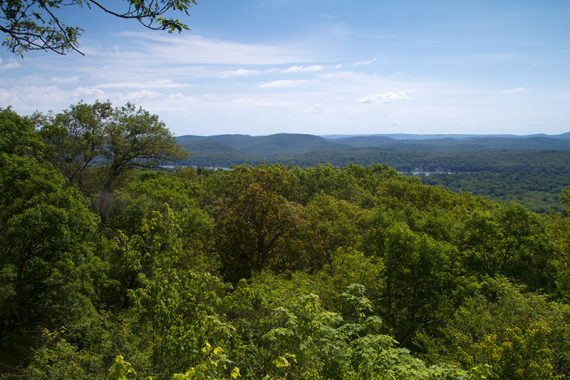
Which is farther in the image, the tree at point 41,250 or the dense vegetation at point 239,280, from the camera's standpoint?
the tree at point 41,250

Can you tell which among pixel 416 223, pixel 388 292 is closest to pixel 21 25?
pixel 388 292

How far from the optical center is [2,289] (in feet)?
49.9

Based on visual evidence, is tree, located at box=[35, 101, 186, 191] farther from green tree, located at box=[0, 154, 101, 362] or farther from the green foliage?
the green foliage

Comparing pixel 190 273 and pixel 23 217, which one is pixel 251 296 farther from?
pixel 23 217

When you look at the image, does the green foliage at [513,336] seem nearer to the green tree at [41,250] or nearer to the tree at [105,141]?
the green tree at [41,250]

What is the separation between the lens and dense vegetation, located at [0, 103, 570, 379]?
378 inches

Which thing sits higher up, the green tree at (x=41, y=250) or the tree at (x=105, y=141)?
the tree at (x=105, y=141)

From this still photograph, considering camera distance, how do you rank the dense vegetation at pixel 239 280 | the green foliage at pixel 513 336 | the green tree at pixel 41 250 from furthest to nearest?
the green tree at pixel 41 250
the green foliage at pixel 513 336
the dense vegetation at pixel 239 280

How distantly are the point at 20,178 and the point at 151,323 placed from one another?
10.8 m

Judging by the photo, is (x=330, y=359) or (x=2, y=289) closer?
(x=330, y=359)

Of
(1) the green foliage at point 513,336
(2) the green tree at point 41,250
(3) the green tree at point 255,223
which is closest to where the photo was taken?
(1) the green foliage at point 513,336

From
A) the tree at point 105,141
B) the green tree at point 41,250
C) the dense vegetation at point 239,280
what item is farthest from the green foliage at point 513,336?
the tree at point 105,141

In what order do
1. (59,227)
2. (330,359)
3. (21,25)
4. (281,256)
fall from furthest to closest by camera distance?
(281,256), (59,227), (330,359), (21,25)

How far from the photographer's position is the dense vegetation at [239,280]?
9602 millimetres
